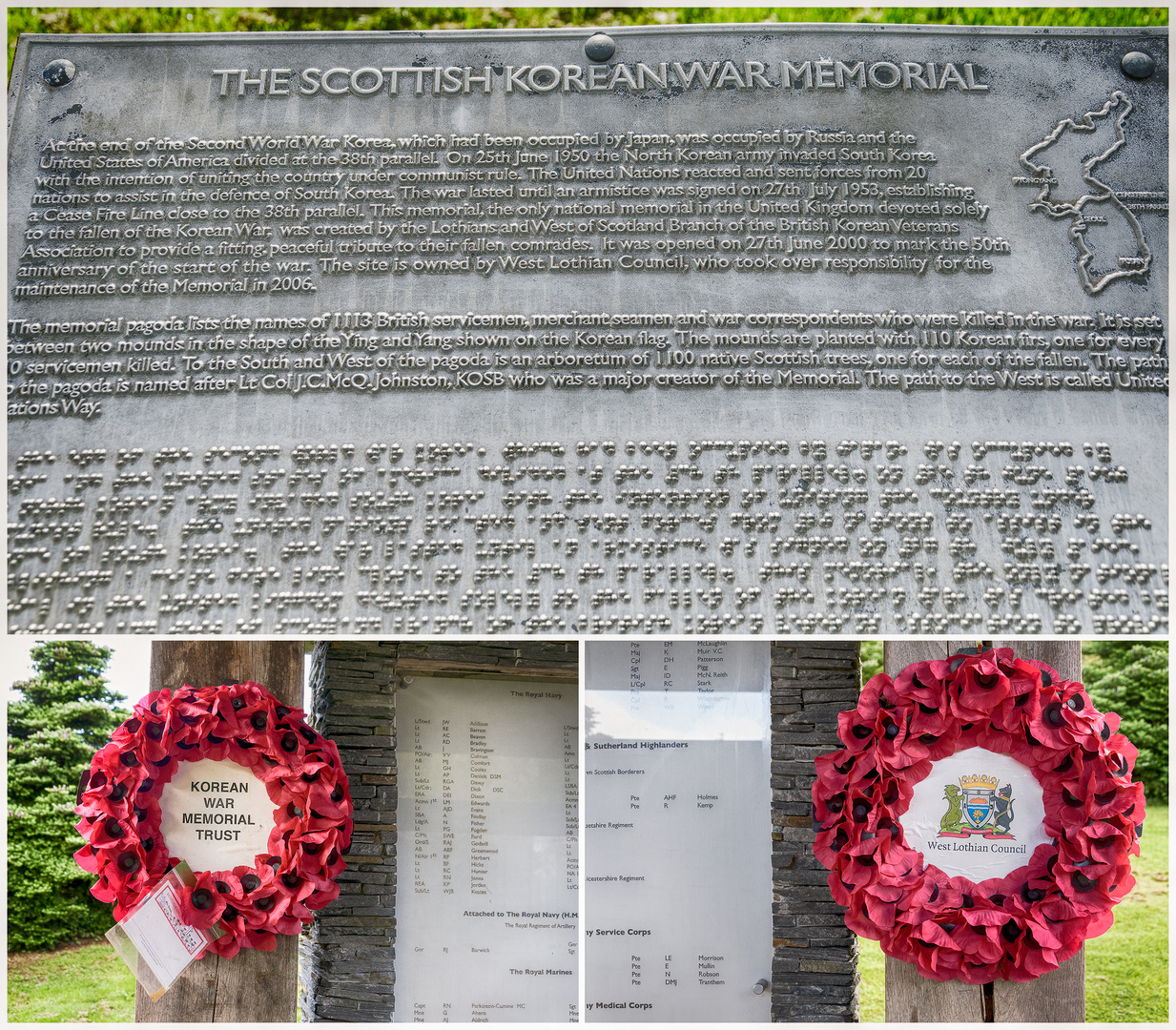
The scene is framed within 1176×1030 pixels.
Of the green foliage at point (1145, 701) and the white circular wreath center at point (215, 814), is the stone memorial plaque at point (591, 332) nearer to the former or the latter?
the white circular wreath center at point (215, 814)

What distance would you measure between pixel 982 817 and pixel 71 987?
21.1 ft

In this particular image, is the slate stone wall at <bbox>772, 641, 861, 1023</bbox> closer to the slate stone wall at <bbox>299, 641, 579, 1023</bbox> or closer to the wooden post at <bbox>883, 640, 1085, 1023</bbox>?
the wooden post at <bbox>883, 640, 1085, 1023</bbox>

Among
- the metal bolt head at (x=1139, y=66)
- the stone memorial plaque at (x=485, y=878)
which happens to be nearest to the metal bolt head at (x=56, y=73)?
the stone memorial plaque at (x=485, y=878)

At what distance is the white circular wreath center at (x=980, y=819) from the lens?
9.82 feet

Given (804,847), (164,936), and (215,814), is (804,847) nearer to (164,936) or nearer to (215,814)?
(215,814)

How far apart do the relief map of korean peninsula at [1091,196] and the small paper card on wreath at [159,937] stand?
410 centimetres

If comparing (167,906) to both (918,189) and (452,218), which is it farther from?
(918,189)

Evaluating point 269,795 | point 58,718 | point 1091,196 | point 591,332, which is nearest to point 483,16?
→ point 591,332

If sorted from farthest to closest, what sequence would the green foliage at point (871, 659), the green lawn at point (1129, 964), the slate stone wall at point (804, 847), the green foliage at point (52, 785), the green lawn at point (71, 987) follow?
the green foliage at point (871, 659)
the green foliage at point (52, 785)
the green lawn at point (1129, 964)
the green lawn at point (71, 987)
the slate stone wall at point (804, 847)

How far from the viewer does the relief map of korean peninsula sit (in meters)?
3.29

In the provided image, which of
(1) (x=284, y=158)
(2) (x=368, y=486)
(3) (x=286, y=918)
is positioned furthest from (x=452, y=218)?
(3) (x=286, y=918)

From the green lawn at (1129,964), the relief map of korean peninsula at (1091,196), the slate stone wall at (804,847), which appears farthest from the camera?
the green lawn at (1129,964)

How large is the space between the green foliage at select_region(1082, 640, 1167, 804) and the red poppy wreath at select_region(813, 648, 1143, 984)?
6222mm

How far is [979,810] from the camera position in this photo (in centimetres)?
300
